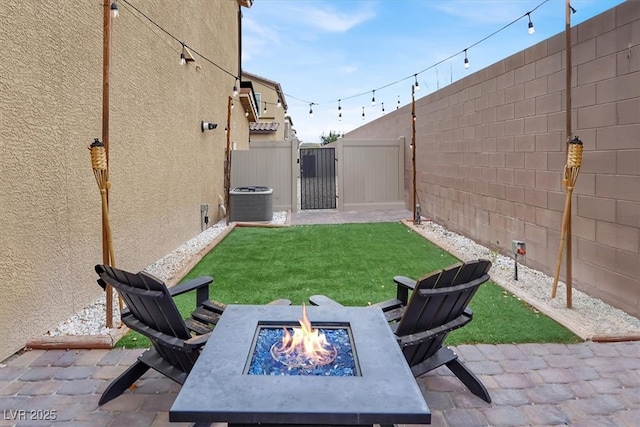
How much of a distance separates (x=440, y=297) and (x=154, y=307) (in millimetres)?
1551

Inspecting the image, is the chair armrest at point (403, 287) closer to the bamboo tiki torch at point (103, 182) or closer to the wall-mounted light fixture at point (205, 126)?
the bamboo tiki torch at point (103, 182)

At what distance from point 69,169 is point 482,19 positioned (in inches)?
383

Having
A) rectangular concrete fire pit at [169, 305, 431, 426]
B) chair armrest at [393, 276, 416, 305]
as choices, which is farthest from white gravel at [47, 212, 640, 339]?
rectangular concrete fire pit at [169, 305, 431, 426]

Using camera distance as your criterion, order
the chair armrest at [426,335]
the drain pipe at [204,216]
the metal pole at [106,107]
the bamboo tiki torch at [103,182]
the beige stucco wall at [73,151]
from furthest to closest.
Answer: the drain pipe at [204,216] → the metal pole at [106,107] → the bamboo tiki torch at [103,182] → the beige stucco wall at [73,151] → the chair armrest at [426,335]

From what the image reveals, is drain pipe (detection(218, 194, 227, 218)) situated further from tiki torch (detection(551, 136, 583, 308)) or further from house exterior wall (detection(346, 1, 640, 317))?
tiki torch (detection(551, 136, 583, 308))

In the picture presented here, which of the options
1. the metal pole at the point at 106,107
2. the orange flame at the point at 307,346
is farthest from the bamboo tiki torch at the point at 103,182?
the orange flame at the point at 307,346

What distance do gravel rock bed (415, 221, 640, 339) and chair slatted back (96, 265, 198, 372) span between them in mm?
3047

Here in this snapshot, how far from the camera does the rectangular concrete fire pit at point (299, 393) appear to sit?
4.89 ft

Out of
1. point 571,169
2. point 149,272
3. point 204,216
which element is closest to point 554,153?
point 571,169

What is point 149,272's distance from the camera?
18.9 ft

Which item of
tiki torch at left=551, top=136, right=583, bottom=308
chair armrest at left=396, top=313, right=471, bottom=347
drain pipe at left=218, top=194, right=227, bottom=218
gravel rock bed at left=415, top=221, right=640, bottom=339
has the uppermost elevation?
tiki torch at left=551, top=136, right=583, bottom=308

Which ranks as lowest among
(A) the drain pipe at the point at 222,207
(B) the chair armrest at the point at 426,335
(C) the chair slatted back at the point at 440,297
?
(B) the chair armrest at the point at 426,335

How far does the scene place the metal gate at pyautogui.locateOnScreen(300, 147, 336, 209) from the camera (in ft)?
42.7

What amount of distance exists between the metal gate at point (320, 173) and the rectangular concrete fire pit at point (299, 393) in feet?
36.1
